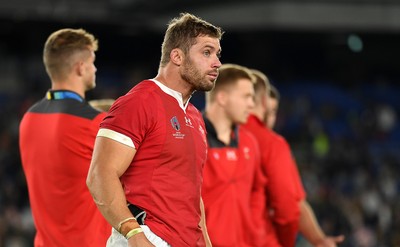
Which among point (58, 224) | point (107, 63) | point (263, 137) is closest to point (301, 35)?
point (107, 63)

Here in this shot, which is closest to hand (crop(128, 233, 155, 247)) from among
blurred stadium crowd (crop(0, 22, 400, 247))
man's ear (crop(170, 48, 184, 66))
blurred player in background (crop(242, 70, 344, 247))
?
man's ear (crop(170, 48, 184, 66))

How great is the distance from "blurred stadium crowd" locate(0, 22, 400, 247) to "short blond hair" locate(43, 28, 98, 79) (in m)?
7.97

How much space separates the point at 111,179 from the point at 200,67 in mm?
686

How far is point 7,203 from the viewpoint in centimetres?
1445

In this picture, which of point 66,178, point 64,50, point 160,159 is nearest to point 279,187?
point 66,178

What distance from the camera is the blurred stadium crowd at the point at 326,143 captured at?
49.8 ft

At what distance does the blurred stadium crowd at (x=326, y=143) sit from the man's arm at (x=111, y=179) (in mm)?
9365

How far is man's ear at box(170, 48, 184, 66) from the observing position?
4.21 meters

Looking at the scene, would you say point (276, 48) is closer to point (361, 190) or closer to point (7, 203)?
point (361, 190)

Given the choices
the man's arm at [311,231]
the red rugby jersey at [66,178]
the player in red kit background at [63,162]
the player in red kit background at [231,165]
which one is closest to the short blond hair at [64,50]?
the player in red kit background at [63,162]

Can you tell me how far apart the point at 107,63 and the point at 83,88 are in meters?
17.0

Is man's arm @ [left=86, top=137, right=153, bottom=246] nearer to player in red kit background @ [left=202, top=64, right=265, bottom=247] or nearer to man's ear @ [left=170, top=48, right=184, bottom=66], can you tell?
man's ear @ [left=170, top=48, right=184, bottom=66]

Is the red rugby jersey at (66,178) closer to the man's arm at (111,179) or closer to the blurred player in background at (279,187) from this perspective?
the man's arm at (111,179)

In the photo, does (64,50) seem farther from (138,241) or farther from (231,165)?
(138,241)
